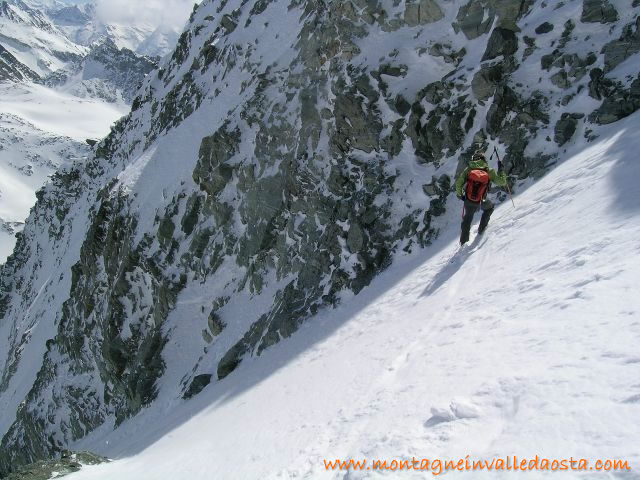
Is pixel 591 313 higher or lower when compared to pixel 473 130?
lower

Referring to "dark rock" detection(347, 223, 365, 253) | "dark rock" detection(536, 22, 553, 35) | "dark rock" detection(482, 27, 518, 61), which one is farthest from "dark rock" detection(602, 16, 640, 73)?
"dark rock" detection(347, 223, 365, 253)

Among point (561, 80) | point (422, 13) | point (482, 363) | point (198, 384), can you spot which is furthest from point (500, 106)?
point (198, 384)

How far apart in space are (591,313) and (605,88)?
9.87m

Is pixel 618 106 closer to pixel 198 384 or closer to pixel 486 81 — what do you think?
Answer: pixel 486 81

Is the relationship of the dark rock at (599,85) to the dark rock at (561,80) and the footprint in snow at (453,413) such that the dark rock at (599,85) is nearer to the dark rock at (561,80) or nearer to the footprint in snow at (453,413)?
the dark rock at (561,80)

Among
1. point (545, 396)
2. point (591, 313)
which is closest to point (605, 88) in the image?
point (591, 313)

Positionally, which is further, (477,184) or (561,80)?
(561,80)

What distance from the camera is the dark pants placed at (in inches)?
439

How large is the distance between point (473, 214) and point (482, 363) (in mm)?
6107

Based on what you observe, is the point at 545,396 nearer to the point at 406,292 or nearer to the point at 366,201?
the point at 406,292

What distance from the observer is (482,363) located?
5949mm

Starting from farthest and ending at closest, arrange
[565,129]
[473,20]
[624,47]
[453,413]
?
[473,20], [565,129], [624,47], [453,413]

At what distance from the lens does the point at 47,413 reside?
36500mm

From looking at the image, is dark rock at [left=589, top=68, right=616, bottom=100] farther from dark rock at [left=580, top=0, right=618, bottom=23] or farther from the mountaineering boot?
the mountaineering boot
